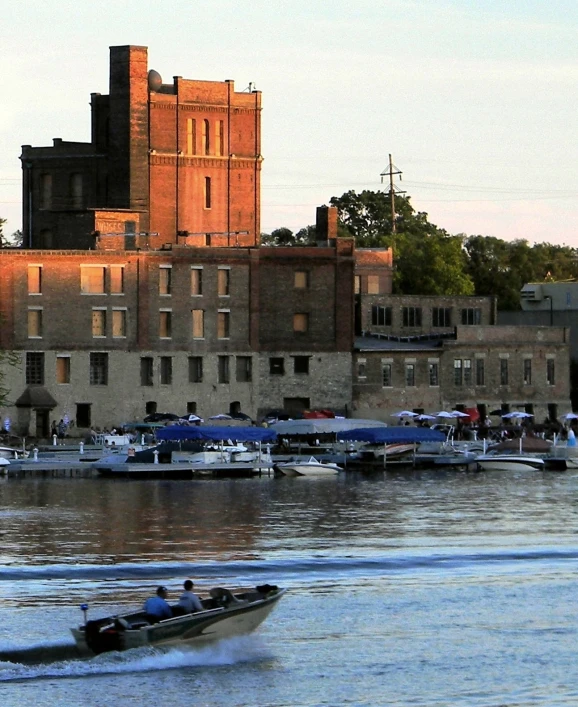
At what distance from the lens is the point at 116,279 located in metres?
126

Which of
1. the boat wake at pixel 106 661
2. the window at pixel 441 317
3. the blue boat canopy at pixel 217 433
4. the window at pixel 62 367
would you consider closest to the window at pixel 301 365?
the window at pixel 62 367

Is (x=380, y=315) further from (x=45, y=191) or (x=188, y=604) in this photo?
(x=188, y=604)

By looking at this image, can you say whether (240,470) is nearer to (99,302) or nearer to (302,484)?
→ (302,484)

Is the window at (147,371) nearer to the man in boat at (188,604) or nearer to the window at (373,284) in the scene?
the window at (373,284)

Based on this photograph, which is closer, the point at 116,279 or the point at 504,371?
the point at 116,279

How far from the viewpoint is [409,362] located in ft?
442

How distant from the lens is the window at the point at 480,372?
138 metres

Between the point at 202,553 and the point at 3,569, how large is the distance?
8.18 m

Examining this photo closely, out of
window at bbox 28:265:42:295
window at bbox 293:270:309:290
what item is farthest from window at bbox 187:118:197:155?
window at bbox 28:265:42:295

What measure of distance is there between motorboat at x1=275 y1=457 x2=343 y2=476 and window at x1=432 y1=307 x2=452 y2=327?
131 ft

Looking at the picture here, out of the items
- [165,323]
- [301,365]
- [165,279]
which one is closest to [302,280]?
[301,365]

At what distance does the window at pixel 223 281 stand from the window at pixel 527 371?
24.9 meters

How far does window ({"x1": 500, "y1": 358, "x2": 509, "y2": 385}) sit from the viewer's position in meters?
138

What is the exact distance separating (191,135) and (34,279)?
877 inches
